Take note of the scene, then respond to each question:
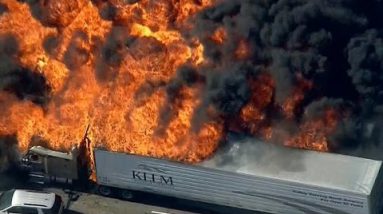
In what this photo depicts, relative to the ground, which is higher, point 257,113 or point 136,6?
point 136,6

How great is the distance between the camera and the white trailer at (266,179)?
25.2 meters

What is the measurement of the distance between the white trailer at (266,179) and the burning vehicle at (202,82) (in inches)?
16.6

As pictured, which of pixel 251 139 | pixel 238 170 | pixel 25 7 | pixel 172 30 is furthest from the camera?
pixel 25 7

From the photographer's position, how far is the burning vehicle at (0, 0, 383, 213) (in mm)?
28203

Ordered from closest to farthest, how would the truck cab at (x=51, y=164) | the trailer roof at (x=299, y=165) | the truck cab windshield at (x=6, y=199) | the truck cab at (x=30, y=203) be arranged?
the trailer roof at (x=299, y=165), the truck cab at (x=30, y=203), the truck cab windshield at (x=6, y=199), the truck cab at (x=51, y=164)

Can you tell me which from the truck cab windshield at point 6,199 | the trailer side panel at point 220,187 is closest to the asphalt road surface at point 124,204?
the trailer side panel at point 220,187

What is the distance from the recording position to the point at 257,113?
2914 cm

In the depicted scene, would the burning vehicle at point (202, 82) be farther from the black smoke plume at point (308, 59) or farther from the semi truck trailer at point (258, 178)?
the semi truck trailer at point (258, 178)

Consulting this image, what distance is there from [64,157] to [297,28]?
11.1m

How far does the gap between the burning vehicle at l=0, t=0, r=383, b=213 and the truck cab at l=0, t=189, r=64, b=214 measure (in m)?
1.93

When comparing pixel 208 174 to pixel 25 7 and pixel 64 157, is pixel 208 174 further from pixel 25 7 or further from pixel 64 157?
pixel 25 7

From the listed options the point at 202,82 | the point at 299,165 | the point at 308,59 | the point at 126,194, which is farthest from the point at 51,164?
the point at 308,59

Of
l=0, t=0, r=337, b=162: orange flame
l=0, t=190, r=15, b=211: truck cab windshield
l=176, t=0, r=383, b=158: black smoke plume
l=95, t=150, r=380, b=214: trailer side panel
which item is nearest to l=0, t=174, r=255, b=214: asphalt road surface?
l=95, t=150, r=380, b=214: trailer side panel

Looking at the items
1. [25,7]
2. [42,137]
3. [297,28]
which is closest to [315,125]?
[297,28]
